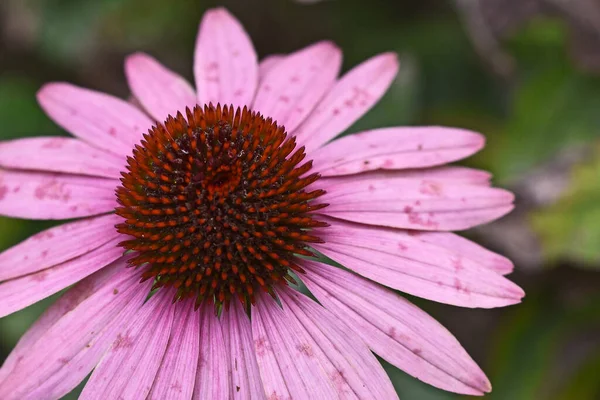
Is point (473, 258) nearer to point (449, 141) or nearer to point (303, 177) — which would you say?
point (449, 141)

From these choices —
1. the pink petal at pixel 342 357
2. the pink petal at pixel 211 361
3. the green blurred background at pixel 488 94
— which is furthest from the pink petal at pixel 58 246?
the green blurred background at pixel 488 94

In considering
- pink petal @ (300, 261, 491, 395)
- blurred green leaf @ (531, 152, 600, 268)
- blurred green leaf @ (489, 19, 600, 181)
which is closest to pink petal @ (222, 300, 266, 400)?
pink petal @ (300, 261, 491, 395)

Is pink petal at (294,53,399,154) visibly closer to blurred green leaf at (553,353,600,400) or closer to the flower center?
the flower center

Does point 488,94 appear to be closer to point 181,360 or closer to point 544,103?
point 544,103

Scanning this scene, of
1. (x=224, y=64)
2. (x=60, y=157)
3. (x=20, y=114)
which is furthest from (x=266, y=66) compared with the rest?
(x=20, y=114)

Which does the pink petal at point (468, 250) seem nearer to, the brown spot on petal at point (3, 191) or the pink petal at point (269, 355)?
the pink petal at point (269, 355)

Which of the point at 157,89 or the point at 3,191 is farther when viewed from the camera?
the point at 157,89

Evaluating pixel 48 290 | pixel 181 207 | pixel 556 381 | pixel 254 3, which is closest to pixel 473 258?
pixel 181 207
